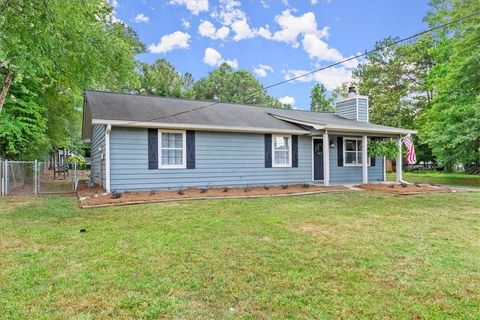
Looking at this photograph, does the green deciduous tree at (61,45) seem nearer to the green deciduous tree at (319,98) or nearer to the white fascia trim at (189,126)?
the white fascia trim at (189,126)

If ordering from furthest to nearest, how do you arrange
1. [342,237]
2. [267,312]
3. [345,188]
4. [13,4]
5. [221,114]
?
[221,114]
[345,188]
[13,4]
[342,237]
[267,312]

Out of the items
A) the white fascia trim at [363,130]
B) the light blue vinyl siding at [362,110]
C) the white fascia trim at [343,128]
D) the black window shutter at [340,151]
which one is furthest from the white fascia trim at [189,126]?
the light blue vinyl siding at [362,110]

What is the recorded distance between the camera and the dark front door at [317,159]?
12736 mm

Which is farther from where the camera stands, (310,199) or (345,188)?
(345,188)

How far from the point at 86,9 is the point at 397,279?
8913mm

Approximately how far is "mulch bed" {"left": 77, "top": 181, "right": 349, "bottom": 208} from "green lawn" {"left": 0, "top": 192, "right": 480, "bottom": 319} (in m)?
1.40

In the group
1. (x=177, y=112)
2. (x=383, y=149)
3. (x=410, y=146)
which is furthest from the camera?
(x=410, y=146)

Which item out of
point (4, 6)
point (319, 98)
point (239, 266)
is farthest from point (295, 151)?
point (319, 98)

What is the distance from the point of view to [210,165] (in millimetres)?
10742

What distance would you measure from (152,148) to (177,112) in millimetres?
Result: 2001

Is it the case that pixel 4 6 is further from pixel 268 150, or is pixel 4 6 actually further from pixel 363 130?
pixel 363 130

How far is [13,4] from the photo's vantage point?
714cm

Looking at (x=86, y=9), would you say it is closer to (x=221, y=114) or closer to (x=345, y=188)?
(x=221, y=114)

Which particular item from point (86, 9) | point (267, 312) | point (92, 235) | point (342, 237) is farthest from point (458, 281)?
point (86, 9)
